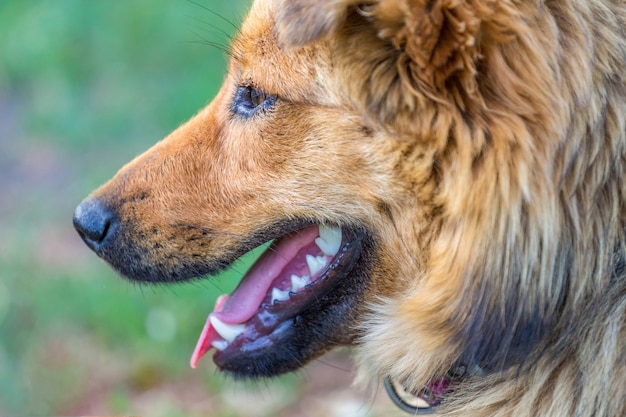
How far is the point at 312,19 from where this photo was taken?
1.80 m

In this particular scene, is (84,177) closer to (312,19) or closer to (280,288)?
(280,288)

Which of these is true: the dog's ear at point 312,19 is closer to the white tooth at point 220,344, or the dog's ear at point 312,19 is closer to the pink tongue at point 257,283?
the pink tongue at point 257,283

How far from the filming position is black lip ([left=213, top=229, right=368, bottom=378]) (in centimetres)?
231

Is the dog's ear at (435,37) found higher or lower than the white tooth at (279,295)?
higher

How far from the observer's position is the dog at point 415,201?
189 centimetres

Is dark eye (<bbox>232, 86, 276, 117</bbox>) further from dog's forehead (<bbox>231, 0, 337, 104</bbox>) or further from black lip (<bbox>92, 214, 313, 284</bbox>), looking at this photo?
black lip (<bbox>92, 214, 313, 284</bbox>)

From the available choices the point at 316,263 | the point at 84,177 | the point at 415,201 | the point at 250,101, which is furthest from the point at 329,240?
the point at 84,177

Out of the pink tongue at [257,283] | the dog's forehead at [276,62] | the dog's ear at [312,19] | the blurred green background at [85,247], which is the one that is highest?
the dog's ear at [312,19]

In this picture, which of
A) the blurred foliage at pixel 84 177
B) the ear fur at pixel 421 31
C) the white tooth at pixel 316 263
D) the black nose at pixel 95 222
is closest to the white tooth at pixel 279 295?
the white tooth at pixel 316 263

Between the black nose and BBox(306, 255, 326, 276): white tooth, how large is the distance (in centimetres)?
60

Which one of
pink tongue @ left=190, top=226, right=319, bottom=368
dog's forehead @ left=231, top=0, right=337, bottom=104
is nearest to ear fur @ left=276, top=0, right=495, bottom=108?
dog's forehead @ left=231, top=0, right=337, bottom=104

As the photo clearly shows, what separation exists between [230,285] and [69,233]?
1.35m

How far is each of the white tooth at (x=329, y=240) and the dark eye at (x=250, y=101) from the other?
380 millimetres

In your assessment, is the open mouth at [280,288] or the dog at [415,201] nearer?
the dog at [415,201]
